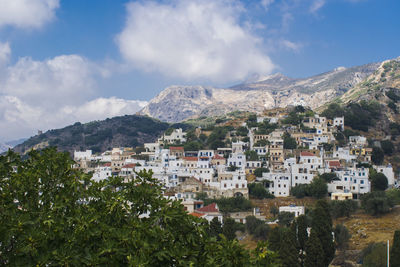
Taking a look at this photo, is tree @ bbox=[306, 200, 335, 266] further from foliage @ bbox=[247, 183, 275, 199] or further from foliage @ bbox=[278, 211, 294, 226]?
foliage @ bbox=[247, 183, 275, 199]

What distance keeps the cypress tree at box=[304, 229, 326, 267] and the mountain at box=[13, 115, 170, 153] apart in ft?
345

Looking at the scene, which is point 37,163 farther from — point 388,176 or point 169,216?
point 388,176

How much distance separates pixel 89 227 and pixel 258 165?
53401mm

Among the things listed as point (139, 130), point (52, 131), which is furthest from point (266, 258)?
point (52, 131)

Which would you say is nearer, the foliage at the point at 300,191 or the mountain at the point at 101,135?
the foliage at the point at 300,191

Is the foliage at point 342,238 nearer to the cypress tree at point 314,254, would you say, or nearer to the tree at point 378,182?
the cypress tree at point 314,254

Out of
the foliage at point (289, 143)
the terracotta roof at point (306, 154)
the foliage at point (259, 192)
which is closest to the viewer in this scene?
the foliage at point (259, 192)

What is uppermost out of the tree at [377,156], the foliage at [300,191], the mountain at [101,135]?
the mountain at [101,135]

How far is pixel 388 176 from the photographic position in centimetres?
5538

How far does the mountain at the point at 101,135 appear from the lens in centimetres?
13700

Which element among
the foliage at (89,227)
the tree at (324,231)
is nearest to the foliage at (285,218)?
the tree at (324,231)

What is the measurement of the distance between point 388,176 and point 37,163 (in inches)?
2103

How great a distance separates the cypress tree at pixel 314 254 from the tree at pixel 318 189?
61.1ft

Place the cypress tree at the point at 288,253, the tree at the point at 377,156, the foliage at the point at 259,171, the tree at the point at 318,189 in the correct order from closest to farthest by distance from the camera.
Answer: the cypress tree at the point at 288,253, the tree at the point at 318,189, the foliage at the point at 259,171, the tree at the point at 377,156
